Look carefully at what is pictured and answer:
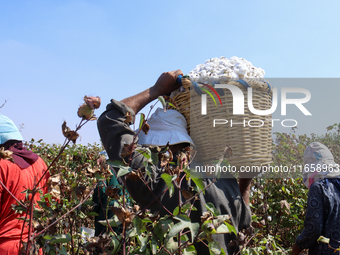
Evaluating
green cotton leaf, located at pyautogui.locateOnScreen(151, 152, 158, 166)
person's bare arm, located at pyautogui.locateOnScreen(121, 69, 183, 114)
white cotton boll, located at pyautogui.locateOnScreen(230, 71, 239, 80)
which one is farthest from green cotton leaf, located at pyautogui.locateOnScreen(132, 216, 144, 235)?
white cotton boll, located at pyautogui.locateOnScreen(230, 71, 239, 80)

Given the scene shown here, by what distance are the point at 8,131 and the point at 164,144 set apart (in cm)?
153

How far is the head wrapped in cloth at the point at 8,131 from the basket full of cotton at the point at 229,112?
4.96ft

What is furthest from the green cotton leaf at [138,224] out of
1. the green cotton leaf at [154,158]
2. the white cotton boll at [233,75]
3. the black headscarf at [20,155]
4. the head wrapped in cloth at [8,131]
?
the head wrapped in cloth at [8,131]

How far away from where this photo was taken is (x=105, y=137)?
52.9 inches

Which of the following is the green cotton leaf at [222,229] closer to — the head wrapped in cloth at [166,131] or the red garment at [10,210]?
the head wrapped in cloth at [166,131]

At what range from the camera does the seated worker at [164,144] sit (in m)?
1.29

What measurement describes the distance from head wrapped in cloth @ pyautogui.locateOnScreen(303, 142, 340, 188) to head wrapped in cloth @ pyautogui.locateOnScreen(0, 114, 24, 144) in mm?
2452

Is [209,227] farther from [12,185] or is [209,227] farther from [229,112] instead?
[12,185]

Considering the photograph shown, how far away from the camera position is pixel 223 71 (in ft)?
5.23

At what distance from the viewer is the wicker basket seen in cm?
153

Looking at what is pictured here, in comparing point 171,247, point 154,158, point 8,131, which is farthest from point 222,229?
point 8,131

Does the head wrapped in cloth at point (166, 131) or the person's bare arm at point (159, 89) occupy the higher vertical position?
the person's bare arm at point (159, 89)

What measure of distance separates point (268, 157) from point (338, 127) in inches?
172

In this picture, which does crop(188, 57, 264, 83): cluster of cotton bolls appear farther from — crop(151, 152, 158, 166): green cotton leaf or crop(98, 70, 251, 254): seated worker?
crop(151, 152, 158, 166): green cotton leaf
